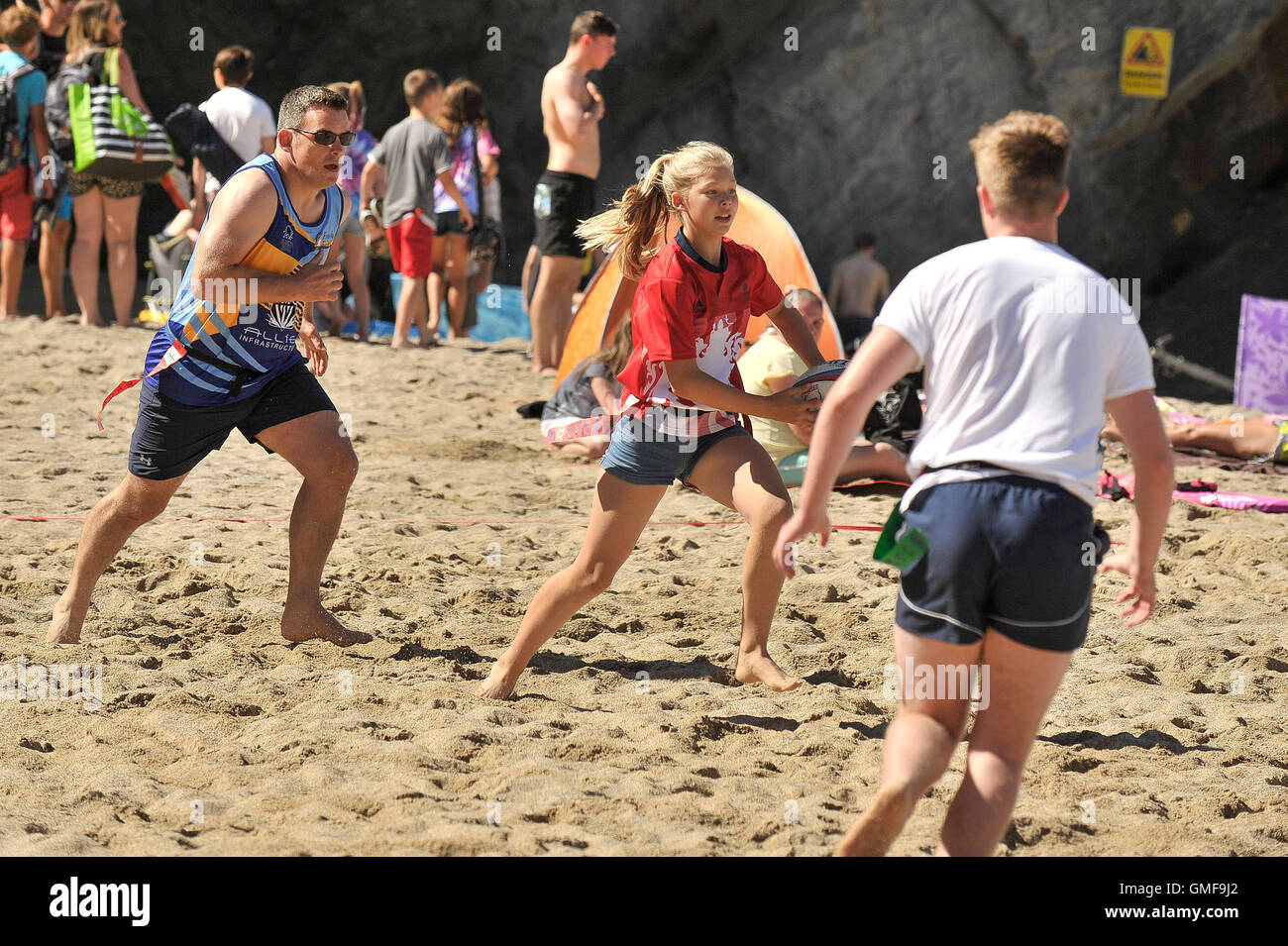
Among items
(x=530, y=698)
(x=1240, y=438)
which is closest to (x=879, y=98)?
(x=1240, y=438)

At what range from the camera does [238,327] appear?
12.6ft

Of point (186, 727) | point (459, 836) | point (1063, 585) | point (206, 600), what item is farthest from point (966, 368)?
point (206, 600)

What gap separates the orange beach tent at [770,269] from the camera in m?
7.38

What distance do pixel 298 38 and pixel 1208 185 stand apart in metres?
9.36

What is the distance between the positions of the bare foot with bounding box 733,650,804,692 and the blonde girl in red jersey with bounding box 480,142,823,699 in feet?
0.66

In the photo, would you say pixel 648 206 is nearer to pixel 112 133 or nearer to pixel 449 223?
pixel 112 133

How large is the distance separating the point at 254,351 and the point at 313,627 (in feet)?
2.81

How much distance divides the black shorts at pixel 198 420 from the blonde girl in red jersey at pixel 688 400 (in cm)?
98

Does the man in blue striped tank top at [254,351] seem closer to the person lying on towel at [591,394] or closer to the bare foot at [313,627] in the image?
the bare foot at [313,627]

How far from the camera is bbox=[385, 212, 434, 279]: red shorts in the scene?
9031 mm

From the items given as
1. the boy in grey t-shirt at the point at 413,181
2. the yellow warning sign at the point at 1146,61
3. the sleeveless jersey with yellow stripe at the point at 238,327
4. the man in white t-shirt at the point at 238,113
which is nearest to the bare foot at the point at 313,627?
the sleeveless jersey with yellow stripe at the point at 238,327

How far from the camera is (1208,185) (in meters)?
13.8

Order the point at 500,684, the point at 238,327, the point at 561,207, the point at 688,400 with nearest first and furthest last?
the point at 688,400, the point at 500,684, the point at 238,327, the point at 561,207

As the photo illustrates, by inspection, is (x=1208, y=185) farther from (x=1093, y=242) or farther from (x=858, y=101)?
(x=858, y=101)
